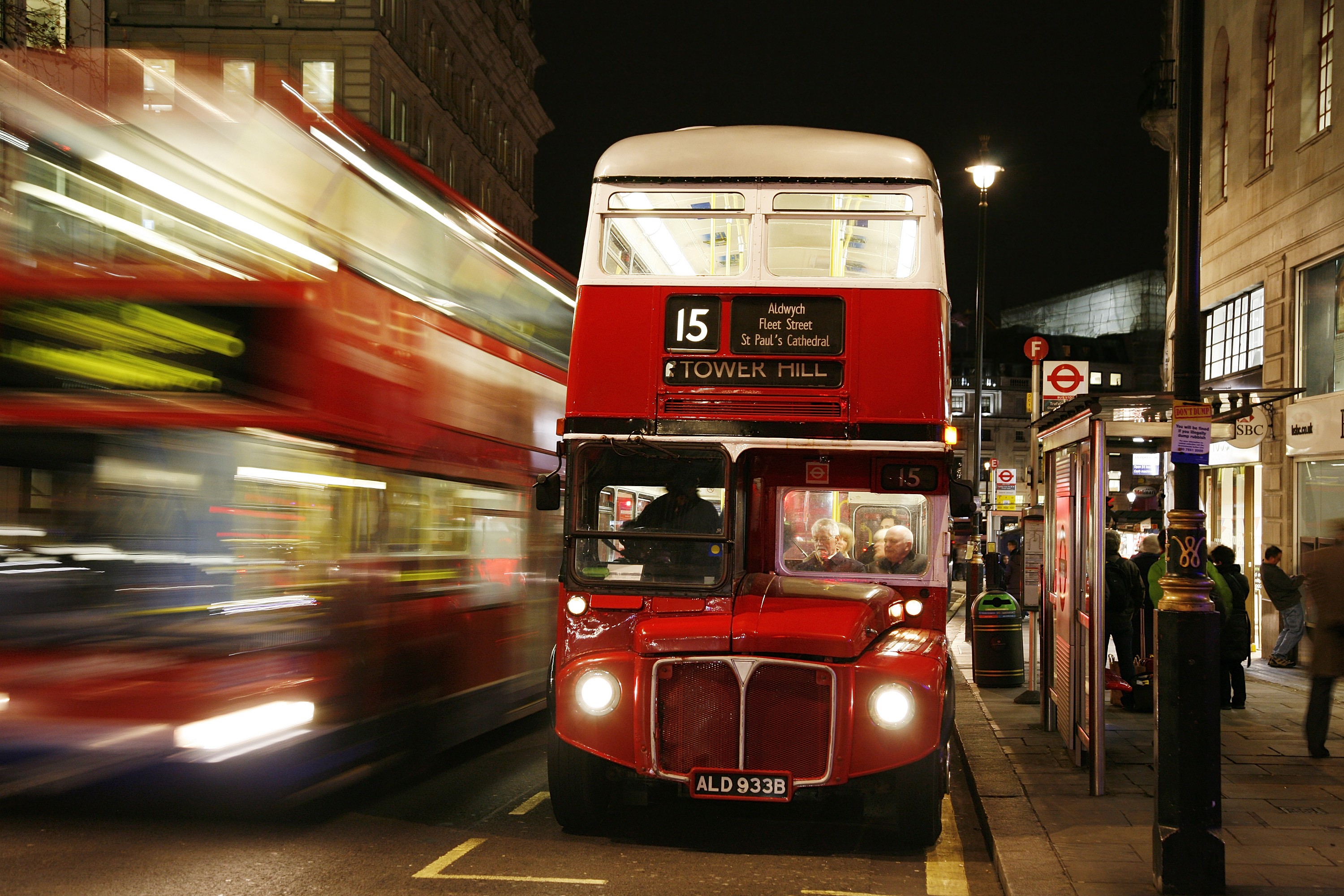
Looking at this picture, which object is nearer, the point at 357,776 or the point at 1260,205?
the point at 357,776

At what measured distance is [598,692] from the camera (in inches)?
260

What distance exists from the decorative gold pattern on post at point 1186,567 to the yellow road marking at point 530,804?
373 cm

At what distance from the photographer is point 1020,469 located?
87312 millimetres

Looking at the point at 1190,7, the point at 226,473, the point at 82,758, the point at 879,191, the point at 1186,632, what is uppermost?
the point at 1190,7

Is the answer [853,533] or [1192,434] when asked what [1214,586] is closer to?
[853,533]

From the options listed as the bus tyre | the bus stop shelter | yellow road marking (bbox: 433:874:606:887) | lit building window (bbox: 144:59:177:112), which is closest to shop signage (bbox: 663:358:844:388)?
the bus stop shelter

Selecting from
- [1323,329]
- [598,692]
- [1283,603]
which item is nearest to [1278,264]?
[1323,329]

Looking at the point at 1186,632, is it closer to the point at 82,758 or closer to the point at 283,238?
the point at 283,238

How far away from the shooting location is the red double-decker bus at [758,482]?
6.45m

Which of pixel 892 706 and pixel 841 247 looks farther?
pixel 841 247

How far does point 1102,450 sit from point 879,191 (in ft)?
7.25

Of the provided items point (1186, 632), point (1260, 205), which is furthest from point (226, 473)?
point (1260, 205)

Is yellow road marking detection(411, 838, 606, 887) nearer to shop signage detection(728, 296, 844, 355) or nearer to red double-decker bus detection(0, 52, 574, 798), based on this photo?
red double-decker bus detection(0, 52, 574, 798)

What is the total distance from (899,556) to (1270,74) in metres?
13.8
